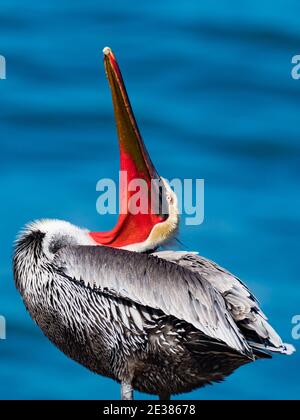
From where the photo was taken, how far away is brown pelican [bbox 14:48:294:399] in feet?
24.3

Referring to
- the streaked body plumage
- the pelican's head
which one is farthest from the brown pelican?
the pelican's head

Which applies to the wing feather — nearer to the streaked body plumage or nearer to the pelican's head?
the streaked body plumage

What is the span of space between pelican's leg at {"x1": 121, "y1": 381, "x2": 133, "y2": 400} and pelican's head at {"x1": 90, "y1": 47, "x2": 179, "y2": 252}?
2.31 feet

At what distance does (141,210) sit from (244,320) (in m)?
0.79

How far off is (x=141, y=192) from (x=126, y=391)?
1012 millimetres

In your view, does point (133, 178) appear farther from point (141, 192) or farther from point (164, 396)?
point (164, 396)

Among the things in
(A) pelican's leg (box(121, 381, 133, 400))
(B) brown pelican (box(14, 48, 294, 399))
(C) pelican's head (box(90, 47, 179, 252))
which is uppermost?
(C) pelican's head (box(90, 47, 179, 252))

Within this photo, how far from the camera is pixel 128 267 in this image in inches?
297

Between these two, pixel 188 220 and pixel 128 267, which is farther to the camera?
pixel 188 220

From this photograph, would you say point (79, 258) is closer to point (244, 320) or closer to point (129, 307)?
point (129, 307)

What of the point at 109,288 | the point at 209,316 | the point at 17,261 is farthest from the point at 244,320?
the point at 17,261

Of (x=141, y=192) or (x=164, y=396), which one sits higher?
(x=141, y=192)

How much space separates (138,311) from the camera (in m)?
7.45

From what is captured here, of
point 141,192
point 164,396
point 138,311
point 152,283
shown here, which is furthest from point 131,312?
point 141,192
